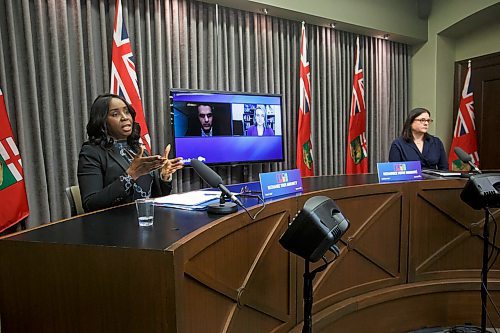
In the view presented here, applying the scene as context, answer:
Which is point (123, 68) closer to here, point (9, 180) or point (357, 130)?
point (9, 180)

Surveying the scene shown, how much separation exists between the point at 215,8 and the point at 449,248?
257cm

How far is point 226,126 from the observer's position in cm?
325

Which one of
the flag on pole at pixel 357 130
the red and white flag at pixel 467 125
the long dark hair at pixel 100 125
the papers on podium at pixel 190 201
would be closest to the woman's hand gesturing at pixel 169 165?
the papers on podium at pixel 190 201

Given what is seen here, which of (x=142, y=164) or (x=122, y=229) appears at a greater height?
(x=142, y=164)

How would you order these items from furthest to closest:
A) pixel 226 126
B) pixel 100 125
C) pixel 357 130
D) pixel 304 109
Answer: pixel 357 130
pixel 304 109
pixel 226 126
pixel 100 125

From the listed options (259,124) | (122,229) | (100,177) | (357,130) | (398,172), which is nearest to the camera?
(122,229)

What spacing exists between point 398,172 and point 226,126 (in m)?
1.55

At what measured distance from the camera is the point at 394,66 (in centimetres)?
457

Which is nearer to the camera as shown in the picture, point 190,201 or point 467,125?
point 190,201

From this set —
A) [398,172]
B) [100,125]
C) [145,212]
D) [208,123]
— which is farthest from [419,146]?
[145,212]

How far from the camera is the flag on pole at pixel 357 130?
163 inches

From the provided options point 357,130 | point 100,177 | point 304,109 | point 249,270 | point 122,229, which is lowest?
point 249,270

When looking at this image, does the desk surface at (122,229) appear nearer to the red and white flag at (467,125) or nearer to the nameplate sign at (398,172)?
the nameplate sign at (398,172)

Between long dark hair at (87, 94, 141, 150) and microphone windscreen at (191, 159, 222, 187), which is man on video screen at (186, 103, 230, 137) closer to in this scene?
long dark hair at (87, 94, 141, 150)
